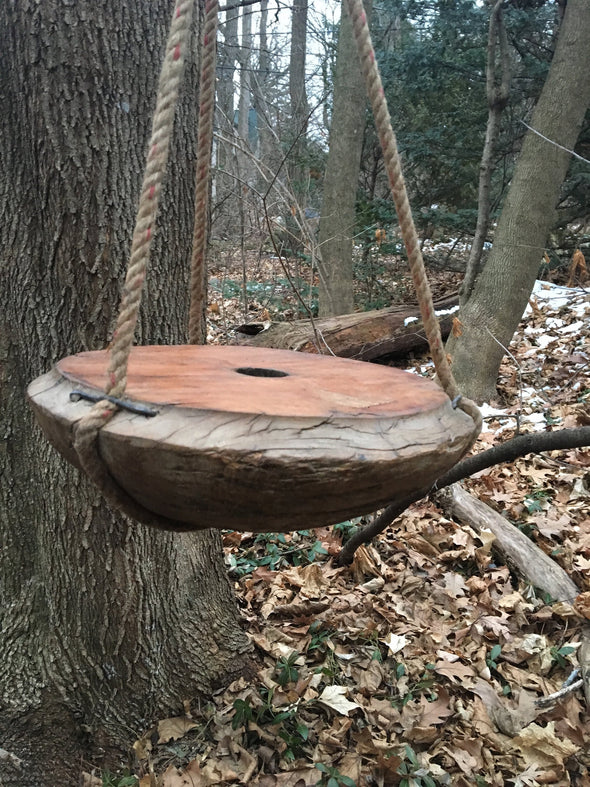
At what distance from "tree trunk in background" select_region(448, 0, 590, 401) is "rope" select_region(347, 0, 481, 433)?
11.2 ft

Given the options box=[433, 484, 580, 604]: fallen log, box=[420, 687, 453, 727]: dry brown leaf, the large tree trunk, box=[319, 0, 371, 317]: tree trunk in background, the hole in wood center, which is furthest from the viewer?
box=[319, 0, 371, 317]: tree trunk in background

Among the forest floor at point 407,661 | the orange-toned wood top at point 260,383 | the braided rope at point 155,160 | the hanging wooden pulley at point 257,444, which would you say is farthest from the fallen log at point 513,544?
the braided rope at point 155,160

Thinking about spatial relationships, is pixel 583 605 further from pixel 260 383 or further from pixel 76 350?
pixel 76 350

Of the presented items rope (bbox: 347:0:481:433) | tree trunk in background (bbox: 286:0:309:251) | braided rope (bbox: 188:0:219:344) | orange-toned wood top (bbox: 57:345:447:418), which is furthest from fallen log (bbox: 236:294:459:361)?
rope (bbox: 347:0:481:433)

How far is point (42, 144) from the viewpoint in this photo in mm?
1777

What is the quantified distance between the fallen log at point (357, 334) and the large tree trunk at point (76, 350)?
9.54ft

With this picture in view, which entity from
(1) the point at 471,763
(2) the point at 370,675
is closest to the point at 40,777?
(2) the point at 370,675

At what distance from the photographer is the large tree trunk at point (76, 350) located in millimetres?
1769

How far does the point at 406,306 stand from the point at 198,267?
15.3 ft

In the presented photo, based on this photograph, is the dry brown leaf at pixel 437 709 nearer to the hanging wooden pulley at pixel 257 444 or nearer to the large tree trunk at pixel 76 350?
the large tree trunk at pixel 76 350

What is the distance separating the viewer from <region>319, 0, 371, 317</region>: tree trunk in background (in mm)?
6301

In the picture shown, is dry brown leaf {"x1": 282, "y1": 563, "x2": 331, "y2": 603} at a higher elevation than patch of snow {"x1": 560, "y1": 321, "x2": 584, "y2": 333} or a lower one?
lower

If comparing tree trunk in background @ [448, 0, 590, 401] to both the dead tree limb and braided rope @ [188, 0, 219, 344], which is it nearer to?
the dead tree limb

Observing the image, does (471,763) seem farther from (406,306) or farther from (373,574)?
(406,306)
